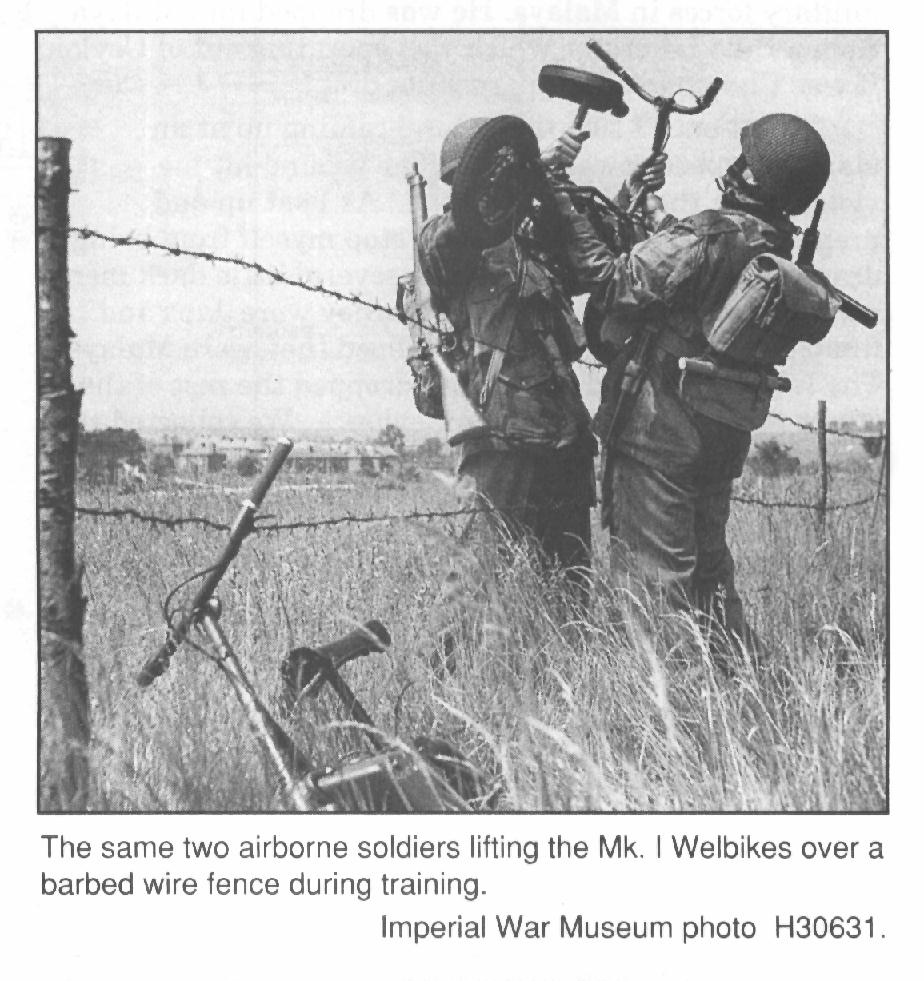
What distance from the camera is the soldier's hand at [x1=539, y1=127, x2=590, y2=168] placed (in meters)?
4.21

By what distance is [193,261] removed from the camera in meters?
3.80

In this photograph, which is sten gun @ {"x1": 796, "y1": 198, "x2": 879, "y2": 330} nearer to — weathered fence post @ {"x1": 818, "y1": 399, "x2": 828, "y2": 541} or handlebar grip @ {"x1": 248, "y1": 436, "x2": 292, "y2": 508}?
weathered fence post @ {"x1": 818, "y1": 399, "x2": 828, "y2": 541}

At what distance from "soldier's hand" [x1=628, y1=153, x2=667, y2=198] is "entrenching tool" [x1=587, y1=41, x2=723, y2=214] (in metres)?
0.02

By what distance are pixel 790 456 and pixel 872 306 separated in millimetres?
2938

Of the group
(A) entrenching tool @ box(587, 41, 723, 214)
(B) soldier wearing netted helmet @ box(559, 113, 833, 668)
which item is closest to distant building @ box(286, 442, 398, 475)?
(B) soldier wearing netted helmet @ box(559, 113, 833, 668)

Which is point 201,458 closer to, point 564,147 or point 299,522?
point 299,522

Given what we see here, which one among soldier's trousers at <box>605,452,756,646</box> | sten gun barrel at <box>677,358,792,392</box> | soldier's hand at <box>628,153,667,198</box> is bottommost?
soldier's trousers at <box>605,452,756,646</box>

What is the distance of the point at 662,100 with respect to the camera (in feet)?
13.9

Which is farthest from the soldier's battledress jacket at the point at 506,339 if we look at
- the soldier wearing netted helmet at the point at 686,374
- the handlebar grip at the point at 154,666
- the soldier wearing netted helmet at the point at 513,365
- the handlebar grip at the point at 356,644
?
the handlebar grip at the point at 154,666

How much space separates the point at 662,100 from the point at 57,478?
2.51 meters

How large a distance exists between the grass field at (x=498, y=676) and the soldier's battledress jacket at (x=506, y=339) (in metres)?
0.46

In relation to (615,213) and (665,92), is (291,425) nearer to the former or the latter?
(615,213)

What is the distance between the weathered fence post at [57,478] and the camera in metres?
2.83
